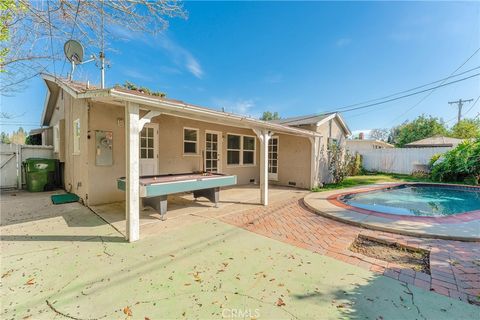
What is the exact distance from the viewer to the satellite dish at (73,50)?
4937 mm

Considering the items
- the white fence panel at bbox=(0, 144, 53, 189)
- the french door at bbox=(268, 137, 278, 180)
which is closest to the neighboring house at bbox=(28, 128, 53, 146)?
the white fence panel at bbox=(0, 144, 53, 189)

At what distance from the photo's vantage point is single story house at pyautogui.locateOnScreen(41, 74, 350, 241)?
396 cm

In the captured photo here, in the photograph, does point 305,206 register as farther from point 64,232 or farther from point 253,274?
point 64,232

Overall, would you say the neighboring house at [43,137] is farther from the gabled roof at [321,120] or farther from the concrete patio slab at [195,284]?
the gabled roof at [321,120]

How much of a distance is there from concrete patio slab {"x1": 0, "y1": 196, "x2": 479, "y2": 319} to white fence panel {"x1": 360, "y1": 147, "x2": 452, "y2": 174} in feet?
55.3

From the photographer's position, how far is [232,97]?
2536 cm

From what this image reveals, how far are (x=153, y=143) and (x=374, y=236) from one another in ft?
22.5

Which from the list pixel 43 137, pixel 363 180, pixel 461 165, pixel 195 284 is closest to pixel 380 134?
pixel 461 165

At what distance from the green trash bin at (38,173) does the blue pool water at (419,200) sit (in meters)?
11.8

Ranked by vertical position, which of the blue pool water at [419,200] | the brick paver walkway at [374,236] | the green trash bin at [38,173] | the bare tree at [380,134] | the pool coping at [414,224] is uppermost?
the bare tree at [380,134]

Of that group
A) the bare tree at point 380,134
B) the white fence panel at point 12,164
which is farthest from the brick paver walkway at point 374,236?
the bare tree at point 380,134

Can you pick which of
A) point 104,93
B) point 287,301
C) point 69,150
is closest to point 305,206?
point 287,301

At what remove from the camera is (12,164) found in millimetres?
8953

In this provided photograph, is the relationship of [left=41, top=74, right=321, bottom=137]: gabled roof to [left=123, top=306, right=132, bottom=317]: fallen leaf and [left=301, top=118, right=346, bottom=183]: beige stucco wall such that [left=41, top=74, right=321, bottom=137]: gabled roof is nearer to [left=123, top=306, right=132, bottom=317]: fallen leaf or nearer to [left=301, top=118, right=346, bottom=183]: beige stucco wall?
[left=123, top=306, right=132, bottom=317]: fallen leaf
